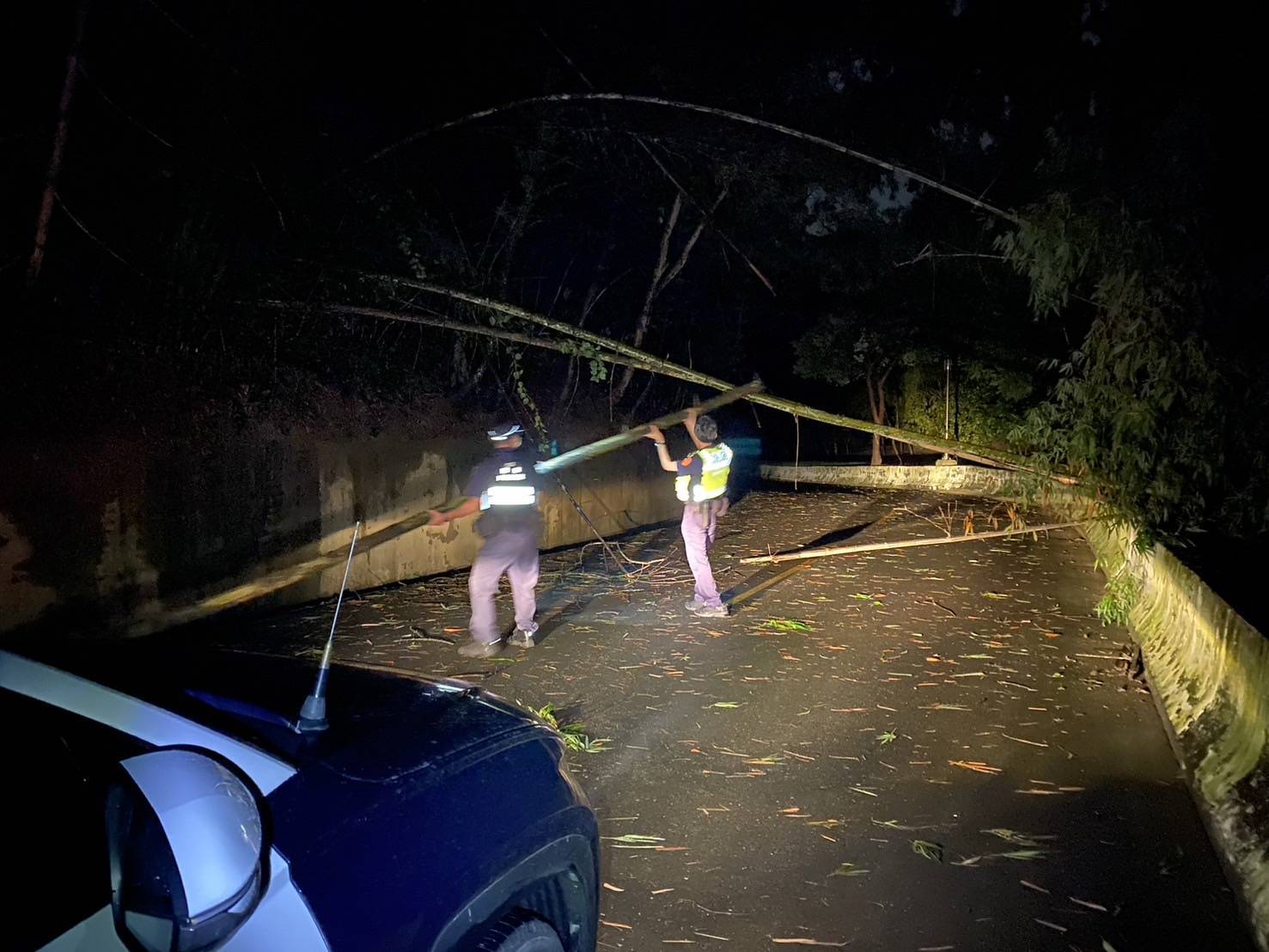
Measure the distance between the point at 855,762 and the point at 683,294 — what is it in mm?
14148

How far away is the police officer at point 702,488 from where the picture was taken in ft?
27.7

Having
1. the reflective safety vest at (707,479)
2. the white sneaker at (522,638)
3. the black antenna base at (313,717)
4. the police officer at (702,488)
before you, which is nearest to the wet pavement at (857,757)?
the white sneaker at (522,638)

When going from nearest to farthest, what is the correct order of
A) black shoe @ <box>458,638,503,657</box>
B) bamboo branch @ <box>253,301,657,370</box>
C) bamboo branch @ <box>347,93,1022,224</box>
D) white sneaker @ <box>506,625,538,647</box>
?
bamboo branch @ <box>347,93,1022,224</box> < black shoe @ <box>458,638,503,657</box> < white sneaker @ <box>506,625,538,647</box> < bamboo branch @ <box>253,301,657,370</box>

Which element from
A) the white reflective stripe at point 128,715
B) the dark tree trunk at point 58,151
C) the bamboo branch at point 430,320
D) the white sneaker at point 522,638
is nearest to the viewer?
the white reflective stripe at point 128,715

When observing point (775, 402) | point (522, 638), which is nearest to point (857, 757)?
point (522, 638)

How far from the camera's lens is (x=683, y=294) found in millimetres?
18234

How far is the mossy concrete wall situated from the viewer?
3.92m

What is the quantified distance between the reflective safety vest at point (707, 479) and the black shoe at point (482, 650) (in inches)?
91.9

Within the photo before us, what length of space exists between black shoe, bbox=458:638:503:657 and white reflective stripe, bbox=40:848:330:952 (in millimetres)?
5688

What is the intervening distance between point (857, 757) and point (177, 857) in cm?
448

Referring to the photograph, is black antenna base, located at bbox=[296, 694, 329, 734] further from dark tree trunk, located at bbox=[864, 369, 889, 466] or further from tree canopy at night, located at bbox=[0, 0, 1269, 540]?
dark tree trunk, located at bbox=[864, 369, 889, 466]

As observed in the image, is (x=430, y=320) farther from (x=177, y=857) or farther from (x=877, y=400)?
(x=877, y=400)

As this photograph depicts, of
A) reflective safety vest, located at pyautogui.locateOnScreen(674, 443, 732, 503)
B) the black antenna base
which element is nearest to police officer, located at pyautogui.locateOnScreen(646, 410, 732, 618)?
reflective safety vest, located at pyautogui.locateOnScreen(674, 443, 732, 503)

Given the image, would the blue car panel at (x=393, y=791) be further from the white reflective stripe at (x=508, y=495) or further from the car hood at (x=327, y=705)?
the white reflective stripe at (x=508, y=495)
